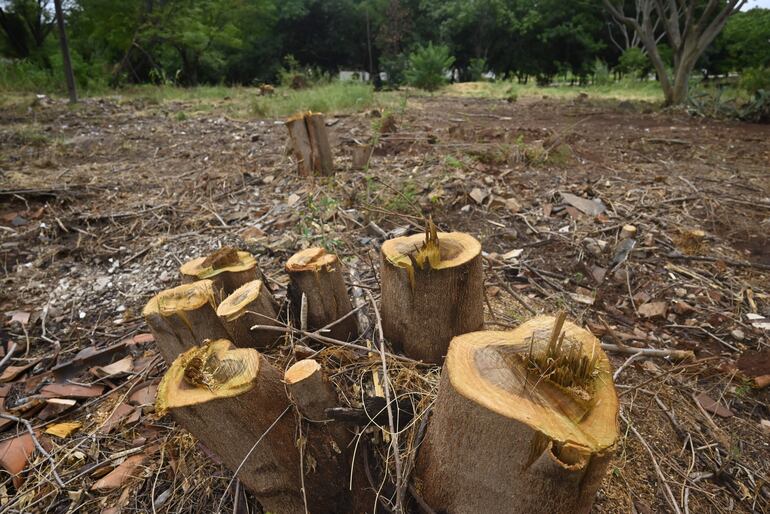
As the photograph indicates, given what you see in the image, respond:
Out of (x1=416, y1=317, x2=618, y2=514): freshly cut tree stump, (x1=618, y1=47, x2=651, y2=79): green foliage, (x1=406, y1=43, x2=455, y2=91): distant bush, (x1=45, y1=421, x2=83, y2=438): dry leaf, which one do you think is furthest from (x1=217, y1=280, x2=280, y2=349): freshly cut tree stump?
(x1=618, y1=47, x2=651, y2=79): green foliage

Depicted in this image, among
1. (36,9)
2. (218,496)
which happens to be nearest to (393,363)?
(218,496)

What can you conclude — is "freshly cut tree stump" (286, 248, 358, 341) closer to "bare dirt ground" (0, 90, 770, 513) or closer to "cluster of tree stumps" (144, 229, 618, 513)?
"cluster of tree stumps" (144, 229, 618, 513)

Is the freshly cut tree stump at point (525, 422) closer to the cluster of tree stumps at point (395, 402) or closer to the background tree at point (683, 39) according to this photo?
the cluster of tree stumps at point (395, 402)

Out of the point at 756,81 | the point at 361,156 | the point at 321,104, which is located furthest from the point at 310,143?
the point at 756,81

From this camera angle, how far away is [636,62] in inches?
675

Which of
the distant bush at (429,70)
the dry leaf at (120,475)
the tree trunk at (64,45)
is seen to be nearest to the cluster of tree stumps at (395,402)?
the dry leaf at (120,475)

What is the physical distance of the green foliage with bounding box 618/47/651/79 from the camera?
17.1m

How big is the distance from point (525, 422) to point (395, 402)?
19.1 inches

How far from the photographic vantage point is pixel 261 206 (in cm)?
380

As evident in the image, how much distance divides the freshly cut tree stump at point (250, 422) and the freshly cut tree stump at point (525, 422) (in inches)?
16.3

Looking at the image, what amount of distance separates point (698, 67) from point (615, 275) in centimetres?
2399

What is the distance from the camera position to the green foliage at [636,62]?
56.2ft

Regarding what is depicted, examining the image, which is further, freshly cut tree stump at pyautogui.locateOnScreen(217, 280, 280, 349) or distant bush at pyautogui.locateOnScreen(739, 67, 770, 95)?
distant bush at pyautogui.locateOnScreen(739, 67, 770, 95)

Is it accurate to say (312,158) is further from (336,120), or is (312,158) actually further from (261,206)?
(336,120)
